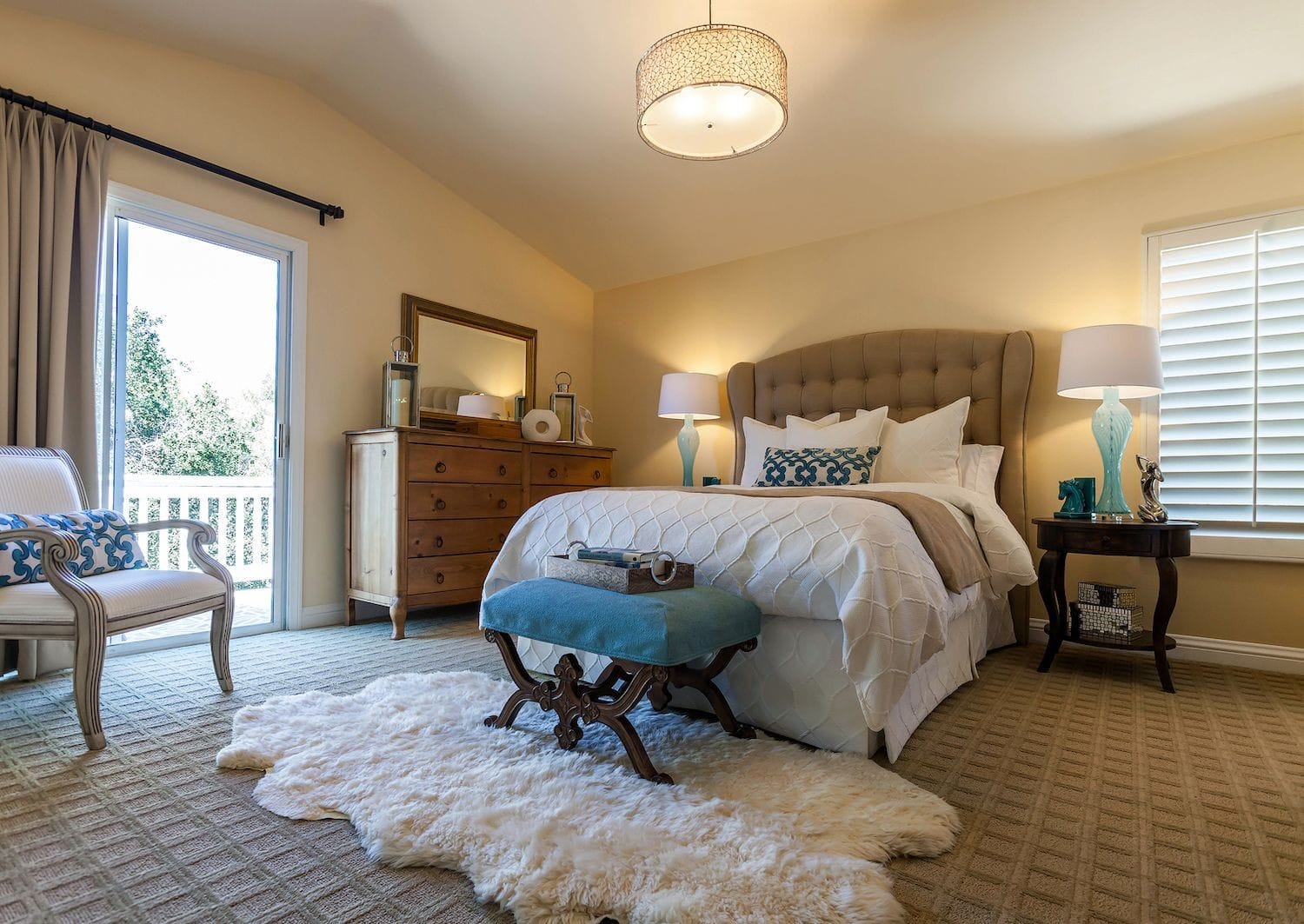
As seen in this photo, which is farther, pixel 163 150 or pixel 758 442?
pixel 758 442

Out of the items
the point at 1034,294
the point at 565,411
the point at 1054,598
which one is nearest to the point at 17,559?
the point at 565,411

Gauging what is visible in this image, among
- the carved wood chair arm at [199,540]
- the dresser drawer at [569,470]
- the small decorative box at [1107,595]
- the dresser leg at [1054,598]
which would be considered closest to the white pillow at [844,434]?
the dresser leg at [1054,598]

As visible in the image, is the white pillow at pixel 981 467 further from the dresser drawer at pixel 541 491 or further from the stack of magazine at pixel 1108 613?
the dresser drawer at pixel 541 491

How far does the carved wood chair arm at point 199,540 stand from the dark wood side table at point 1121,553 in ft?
10.5

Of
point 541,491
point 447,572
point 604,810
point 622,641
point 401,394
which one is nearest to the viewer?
point 604,810

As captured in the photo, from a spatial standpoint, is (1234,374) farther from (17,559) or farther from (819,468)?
(17,559)

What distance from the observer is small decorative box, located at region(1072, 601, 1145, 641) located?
2.71 m

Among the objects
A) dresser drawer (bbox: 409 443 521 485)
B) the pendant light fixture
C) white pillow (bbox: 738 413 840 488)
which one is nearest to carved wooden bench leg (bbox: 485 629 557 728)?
dresser drawer (bbox: 409 443 521 485)

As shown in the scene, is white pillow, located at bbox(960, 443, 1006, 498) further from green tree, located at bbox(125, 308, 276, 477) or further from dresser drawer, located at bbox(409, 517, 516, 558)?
green tree, located at bbox(125, 308, 276, 477)

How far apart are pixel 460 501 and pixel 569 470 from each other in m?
0.88

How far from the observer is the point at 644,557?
6.14 feet

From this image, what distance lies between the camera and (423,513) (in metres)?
3.43

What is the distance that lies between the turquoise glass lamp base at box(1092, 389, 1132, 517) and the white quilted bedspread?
2.06 feet

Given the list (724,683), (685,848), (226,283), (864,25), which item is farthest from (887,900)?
(226,283)
